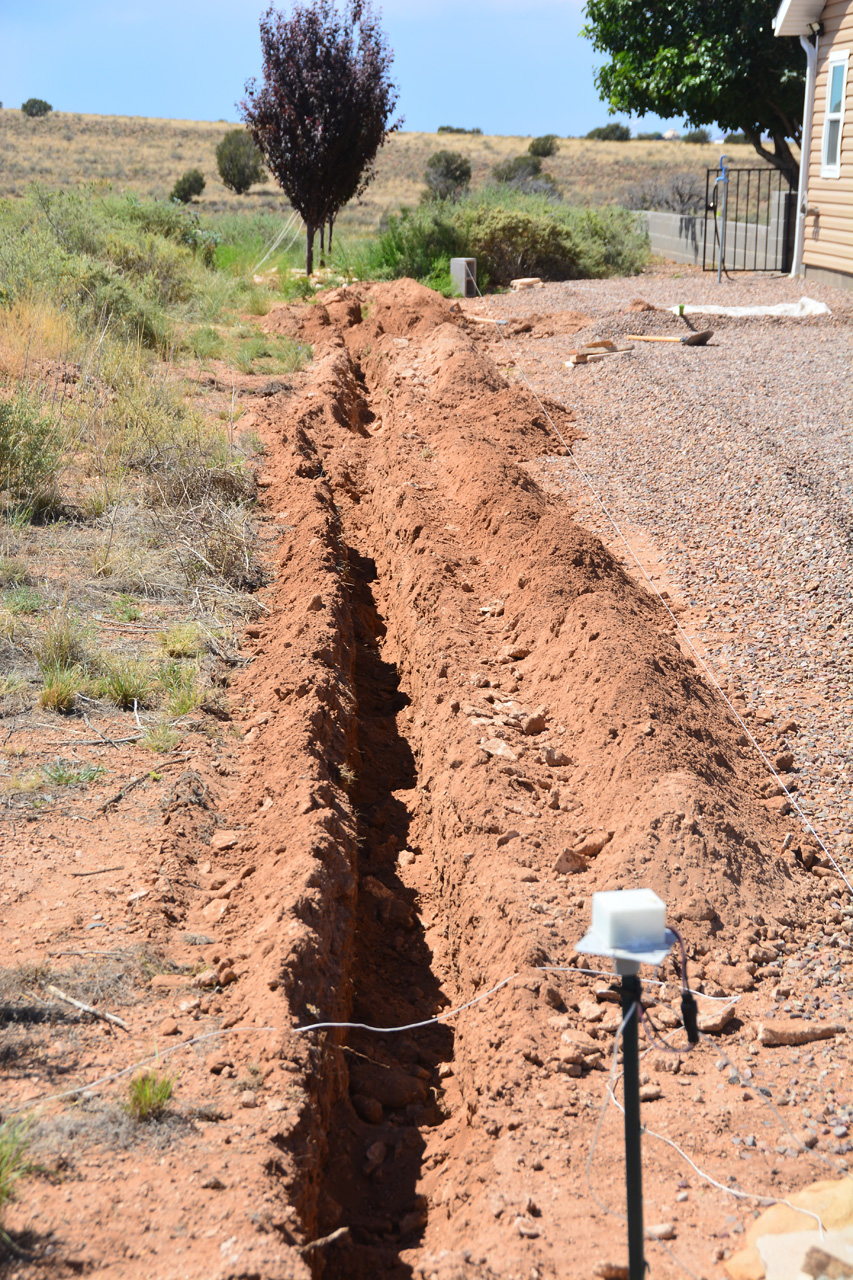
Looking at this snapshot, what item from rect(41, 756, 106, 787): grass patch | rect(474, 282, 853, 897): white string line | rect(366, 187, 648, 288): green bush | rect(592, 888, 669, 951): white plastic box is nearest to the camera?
rect(592, 888, 669, 951): white plastic box

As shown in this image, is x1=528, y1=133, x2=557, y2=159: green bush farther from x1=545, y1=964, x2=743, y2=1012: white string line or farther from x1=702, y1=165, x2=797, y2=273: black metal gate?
x1=545, y1=964, x2=743, y2=1012: white string line

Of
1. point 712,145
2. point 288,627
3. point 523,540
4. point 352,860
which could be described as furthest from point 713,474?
point 712,145

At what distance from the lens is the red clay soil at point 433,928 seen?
230 cm

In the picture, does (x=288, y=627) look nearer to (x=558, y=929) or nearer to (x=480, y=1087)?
(x=558, y=929)

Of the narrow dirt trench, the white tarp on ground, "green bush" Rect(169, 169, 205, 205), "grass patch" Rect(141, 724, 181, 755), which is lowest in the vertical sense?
the narrow dirt trench

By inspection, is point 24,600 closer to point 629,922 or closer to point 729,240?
point 629,922

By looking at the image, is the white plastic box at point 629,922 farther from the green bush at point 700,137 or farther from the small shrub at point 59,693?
the green bush at point 700,137

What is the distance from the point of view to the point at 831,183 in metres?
14.9

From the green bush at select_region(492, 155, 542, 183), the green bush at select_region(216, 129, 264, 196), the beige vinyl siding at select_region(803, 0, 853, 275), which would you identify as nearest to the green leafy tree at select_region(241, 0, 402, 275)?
the beige vinyl siding at select_region(803, 0, 853, 275)

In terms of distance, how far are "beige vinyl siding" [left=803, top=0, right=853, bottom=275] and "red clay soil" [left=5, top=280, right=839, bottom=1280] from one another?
37.2 feet

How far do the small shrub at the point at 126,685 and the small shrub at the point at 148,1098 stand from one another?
7.57 ft

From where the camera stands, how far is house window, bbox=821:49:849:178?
14.6 m

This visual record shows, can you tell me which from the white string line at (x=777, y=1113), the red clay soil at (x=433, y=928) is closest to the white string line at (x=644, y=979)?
the red clay soil at (x=433, y=928)

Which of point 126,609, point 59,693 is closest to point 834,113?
point 126,609
